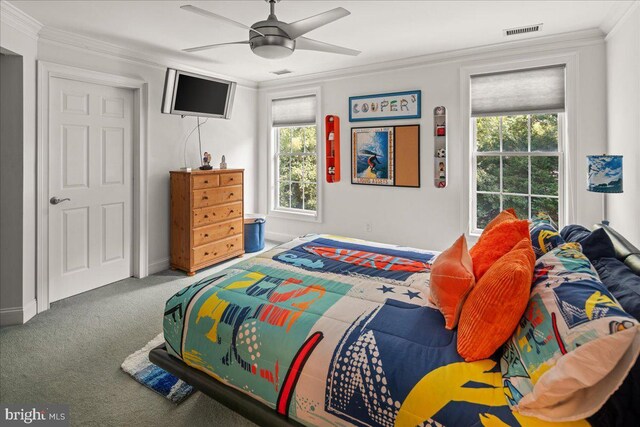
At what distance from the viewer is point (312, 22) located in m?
2.37

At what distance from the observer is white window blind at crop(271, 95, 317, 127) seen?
5.43 meters

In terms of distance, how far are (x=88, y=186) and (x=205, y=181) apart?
123 centimetres

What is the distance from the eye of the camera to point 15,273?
120 inches

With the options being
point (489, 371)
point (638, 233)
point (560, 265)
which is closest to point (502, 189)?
point (638, 233)

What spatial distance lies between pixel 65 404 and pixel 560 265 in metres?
2.68

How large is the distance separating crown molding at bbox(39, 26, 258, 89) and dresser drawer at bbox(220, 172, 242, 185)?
4.85ft

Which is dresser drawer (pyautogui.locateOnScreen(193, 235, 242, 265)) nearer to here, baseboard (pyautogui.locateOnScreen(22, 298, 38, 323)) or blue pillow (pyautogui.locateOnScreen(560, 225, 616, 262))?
baseboard (pyautogui.locateOnScreen(22, 298, 38, 323))

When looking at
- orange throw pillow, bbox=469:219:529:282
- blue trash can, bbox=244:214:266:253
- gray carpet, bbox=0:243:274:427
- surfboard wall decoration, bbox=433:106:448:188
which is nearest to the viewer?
orange throw pillow, bbox=469:219:529:282

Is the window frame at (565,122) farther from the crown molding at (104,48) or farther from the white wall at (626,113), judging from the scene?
the crown molding at (104,48)

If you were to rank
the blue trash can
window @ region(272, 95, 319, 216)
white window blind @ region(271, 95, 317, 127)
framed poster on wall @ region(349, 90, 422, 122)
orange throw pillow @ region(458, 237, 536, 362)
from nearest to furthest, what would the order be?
1. orange throw pillow @ region(458, 237, 536, 362)
2. framed poster on wall @ region(349, 90, 422, 122)
3. the blue trash can
4. white window blind @ region(271, 95, 317, 127)
5. window @ region(272, 95, 319, 216)

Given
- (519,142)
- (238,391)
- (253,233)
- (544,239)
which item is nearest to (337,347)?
(238,391)

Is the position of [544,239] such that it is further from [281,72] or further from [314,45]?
[281,72]

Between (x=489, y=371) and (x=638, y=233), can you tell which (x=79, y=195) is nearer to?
(x=489, y=371)

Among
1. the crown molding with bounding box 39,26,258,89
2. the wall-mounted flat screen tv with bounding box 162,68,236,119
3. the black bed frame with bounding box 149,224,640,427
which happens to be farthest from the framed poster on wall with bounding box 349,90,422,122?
the black bed frame with bounding box 149,224,640,427
